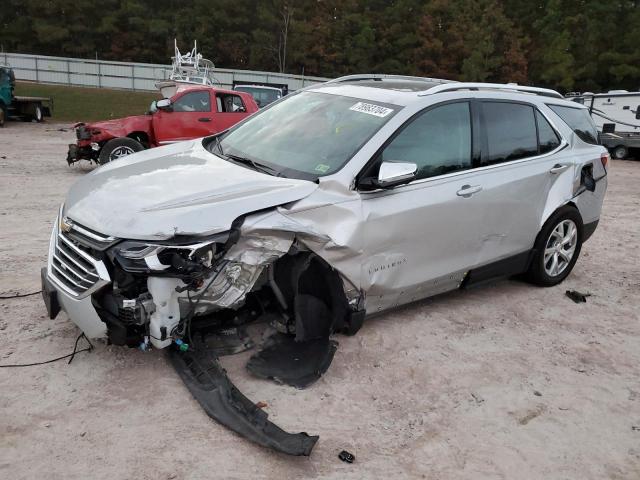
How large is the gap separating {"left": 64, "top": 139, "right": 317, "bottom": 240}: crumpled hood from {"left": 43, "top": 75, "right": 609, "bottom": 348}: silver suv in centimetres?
1

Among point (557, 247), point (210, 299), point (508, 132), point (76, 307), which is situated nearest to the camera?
point (76, 307)

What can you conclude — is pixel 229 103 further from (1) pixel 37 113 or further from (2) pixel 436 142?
(1) pixel 37 113

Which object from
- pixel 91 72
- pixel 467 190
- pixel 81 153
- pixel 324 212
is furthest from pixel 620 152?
pixel 91 72

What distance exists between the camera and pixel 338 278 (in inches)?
141

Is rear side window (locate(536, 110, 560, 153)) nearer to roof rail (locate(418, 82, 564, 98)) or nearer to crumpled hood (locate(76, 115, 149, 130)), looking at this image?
roof rail (locate(418, 82, 564, 98))

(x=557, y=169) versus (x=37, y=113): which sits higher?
(x=557, y=169)

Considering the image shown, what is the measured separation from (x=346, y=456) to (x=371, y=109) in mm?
2395

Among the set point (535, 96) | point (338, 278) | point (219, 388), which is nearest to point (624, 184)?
point (535, 96)

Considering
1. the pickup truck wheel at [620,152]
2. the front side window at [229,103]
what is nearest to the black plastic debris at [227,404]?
the front side window at [229,103]

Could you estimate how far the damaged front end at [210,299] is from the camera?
2975 millimetres

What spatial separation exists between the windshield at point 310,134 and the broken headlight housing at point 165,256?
2.92ft

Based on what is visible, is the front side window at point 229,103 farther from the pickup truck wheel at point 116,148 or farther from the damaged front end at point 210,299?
the damaged front end at point 210,299

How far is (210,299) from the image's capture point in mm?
3279

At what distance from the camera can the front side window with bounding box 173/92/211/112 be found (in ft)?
36.2
